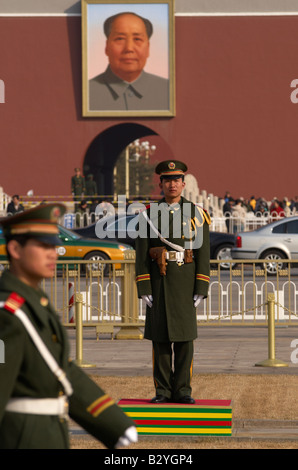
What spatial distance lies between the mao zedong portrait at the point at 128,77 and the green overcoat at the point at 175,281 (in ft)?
120

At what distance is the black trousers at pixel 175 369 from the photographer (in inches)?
324

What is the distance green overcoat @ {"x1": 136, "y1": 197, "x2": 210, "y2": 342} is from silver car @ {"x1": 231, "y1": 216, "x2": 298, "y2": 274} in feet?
59.1

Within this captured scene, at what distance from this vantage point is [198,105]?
1773 inches

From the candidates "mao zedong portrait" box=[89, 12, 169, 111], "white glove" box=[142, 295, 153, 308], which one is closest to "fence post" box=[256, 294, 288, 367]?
"white glove" box=[142, 295, 153, 308]

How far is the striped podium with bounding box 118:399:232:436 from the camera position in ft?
25.9

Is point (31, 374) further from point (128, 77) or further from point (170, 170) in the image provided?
point (128, 77)

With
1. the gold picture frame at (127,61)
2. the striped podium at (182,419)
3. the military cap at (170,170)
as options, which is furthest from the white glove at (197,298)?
the gold picture frame at (127,61)

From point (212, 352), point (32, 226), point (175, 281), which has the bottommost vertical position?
point (212, 352)

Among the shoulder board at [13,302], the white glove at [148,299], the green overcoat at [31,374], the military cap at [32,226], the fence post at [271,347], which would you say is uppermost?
the military cap at [32,226]

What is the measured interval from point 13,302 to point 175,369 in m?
4.35

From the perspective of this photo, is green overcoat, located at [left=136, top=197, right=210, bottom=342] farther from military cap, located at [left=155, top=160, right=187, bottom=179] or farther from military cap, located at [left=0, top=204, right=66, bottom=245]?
military cap, located at [left=0, top=204, right=66, bottom=245]

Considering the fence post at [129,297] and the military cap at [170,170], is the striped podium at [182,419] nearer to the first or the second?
the military cap at [170,170]

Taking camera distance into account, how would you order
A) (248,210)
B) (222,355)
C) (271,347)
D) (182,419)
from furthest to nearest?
(248,210) → (222,355) → (271,347) → (182,419)

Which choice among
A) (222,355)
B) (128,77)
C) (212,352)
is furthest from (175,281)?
(128,77)
